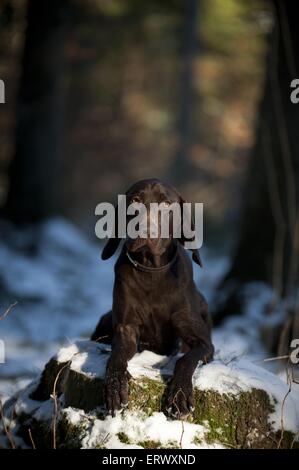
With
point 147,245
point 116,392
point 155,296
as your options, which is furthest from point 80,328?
point 116,392

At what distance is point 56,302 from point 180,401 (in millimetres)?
6738

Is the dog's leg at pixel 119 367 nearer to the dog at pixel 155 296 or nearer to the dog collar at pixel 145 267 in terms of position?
the dog at pixel 155 296

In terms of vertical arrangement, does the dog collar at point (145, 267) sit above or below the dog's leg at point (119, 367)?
above

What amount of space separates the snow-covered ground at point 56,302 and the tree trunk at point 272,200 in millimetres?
248

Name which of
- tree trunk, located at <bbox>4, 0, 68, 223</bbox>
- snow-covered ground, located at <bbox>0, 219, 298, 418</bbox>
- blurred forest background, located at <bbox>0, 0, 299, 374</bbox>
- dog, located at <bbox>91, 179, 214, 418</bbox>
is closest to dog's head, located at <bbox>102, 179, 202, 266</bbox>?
dog, located at <bbox>91, 179, 214, 418</bbox>

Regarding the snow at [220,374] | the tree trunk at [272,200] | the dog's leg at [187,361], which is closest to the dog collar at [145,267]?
the dog's leg at [187,361]

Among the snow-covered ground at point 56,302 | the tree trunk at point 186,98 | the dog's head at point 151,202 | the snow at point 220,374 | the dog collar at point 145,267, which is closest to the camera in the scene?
the snow at point 220,374

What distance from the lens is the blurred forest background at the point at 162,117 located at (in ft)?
27.1

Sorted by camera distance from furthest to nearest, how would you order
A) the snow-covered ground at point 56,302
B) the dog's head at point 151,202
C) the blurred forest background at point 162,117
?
the blurred forest background at point 162,117 → the snow-covered ground at point 56,302 → the dog's head at point 151,202

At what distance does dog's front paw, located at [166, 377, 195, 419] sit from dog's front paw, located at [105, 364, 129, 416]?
0.76 ft

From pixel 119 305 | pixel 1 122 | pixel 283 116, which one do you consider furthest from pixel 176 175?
pixel 119 305

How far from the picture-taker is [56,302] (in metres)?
10.2
